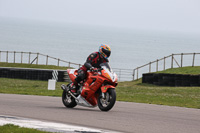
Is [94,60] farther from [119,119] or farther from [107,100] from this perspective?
[119,119]

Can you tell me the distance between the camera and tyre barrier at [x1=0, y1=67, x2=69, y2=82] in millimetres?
28828

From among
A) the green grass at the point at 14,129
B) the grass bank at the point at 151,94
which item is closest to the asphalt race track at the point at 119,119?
the green grass at the point at 14,129

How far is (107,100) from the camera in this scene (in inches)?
421

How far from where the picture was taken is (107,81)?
1063cm

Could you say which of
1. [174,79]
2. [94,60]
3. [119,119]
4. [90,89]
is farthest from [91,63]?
[174,79]

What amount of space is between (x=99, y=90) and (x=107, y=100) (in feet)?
1.57

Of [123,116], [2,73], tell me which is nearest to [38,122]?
[123,116]

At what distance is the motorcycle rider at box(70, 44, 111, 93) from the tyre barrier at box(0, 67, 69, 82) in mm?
17235

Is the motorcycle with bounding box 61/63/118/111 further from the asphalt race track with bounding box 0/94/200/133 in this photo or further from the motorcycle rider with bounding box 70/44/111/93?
the asphalt race track with bounding box 0/94/200/133

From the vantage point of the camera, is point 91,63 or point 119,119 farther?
point 91,63

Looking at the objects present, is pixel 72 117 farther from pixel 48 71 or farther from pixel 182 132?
pixel 48 71

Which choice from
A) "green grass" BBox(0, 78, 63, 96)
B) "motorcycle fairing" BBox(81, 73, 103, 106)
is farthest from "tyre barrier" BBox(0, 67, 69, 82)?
"motorcycle fairing" BBox(81, 73, 103, 106)

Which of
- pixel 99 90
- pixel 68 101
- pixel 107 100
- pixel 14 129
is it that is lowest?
pixel 14 129

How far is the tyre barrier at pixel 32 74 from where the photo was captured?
28.8 meters
